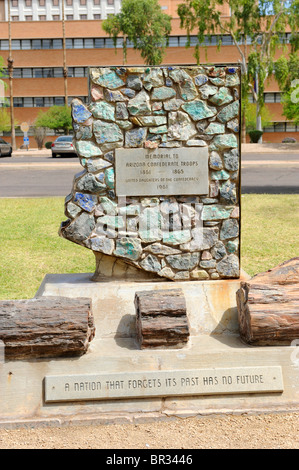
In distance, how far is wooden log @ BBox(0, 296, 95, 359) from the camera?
4.72m

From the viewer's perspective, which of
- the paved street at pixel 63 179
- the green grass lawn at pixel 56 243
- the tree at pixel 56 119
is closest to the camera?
the green grass lawn at pixel 56 243

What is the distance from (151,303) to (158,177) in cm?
144

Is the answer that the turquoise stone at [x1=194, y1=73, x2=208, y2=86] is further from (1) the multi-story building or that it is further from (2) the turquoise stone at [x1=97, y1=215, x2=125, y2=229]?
(1) the multi-story building

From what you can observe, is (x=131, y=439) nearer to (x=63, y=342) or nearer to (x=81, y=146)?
(x=63, y=342)

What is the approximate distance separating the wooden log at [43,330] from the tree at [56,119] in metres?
46.6

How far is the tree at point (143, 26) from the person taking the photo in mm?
49312

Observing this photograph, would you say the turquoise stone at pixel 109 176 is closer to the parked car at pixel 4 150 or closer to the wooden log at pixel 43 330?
the wooden log at pixel 43 330

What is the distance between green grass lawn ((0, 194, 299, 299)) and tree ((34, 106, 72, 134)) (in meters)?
37.5

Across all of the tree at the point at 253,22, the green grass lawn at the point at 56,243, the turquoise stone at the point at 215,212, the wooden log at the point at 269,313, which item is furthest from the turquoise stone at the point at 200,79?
the tree at the point at 253,22

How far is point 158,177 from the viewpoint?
5.96m

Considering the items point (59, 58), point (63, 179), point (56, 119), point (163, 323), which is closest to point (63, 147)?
point (63, 179)

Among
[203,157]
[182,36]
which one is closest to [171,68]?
[203,157]

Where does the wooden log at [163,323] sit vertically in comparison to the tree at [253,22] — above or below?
below

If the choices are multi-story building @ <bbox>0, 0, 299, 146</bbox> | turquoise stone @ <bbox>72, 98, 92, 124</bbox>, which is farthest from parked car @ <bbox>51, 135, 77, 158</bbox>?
turquoise stone @ <bbox>72, 98, 92, 124</bbox>
